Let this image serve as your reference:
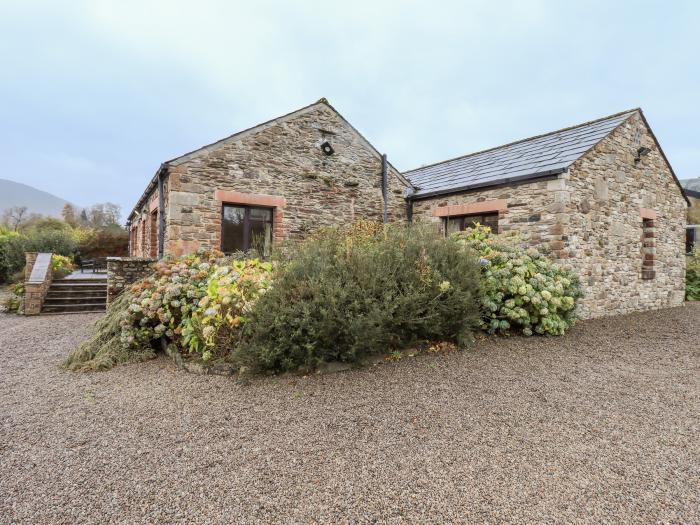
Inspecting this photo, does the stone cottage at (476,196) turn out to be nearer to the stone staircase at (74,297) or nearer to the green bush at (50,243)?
the stone staircase at (74,297)

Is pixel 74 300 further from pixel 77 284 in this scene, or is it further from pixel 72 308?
pixel 77 284

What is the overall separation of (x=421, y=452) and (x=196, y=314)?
318 centimetres

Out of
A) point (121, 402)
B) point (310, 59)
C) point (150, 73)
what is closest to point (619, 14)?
point (310, 59)

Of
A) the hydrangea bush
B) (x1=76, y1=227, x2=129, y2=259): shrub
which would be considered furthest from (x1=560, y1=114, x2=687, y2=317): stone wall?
(x1=76, y1=227, x2=129, y2=259): shrub

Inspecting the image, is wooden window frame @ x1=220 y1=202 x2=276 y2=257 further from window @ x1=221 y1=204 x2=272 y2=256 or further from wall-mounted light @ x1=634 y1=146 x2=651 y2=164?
wall-mounted light @ x1=634 y1=146 x2=651 y2=164

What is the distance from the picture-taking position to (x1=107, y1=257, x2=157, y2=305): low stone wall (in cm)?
714

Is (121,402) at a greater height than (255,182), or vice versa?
(255,182)

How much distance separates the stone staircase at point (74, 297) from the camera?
9305 mm

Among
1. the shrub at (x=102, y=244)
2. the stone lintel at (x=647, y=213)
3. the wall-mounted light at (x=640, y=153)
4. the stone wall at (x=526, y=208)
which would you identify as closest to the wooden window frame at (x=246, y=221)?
the stone wall at (x=526, y=208)

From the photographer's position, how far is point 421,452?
2.32 meters

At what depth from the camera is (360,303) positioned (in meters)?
3.84

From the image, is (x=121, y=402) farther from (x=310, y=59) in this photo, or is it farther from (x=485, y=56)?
(x=485, y=56)

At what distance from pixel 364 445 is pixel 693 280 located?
15335 mm

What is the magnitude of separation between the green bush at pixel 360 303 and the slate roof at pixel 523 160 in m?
3.82
